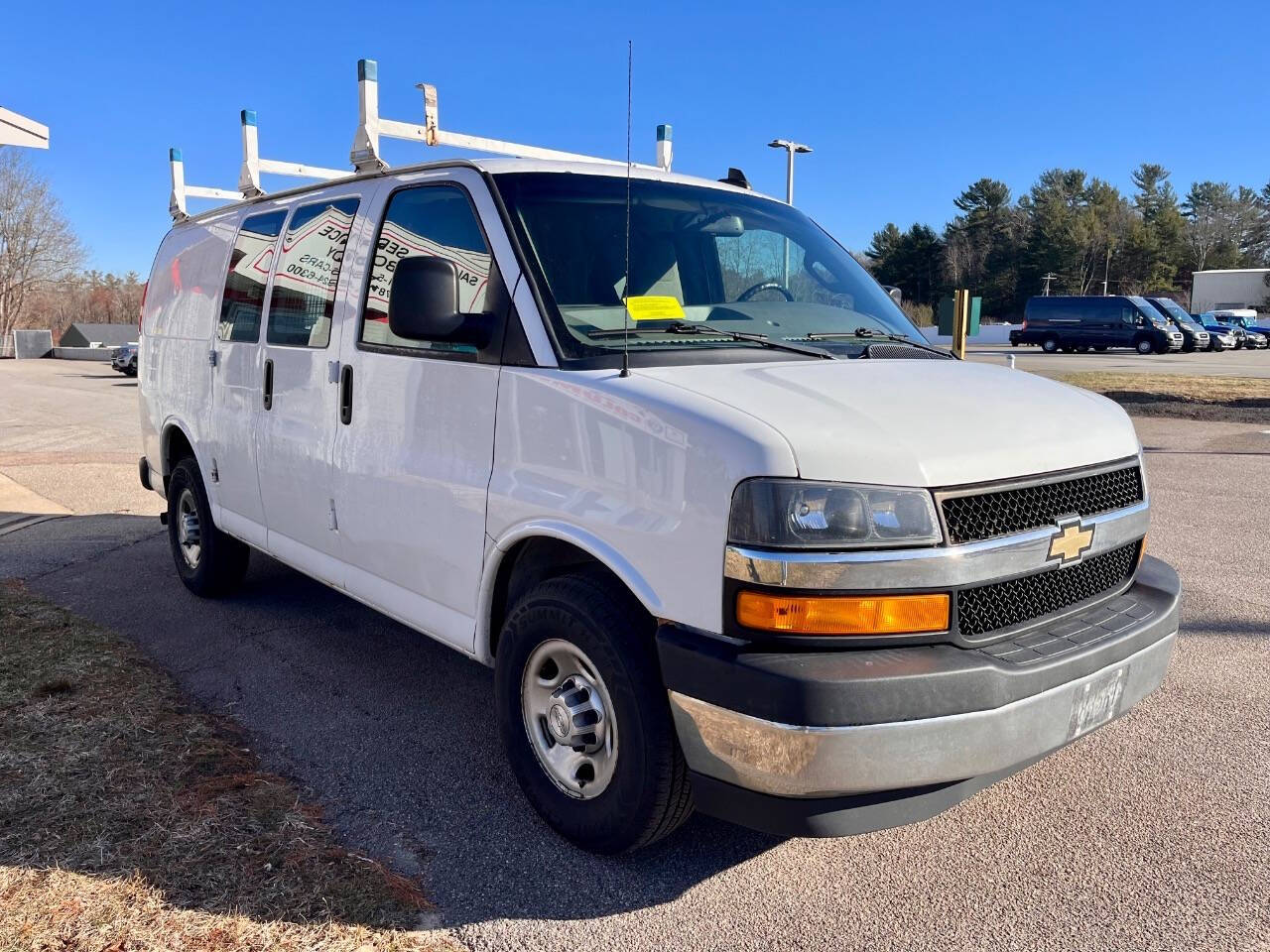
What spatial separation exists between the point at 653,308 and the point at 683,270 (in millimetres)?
567

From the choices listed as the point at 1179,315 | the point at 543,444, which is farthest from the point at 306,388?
the point at 1179,315

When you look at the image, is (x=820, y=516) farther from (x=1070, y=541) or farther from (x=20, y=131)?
(x=20, y=131)

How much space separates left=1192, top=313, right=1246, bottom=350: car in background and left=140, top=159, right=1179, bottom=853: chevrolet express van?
153ft

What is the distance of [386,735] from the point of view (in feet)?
13.5

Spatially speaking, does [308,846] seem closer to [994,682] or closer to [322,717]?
[322,717]

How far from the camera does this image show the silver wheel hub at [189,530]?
6.07 metres

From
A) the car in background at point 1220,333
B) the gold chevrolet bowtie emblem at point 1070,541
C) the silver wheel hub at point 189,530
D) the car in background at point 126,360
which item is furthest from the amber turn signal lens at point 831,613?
the car in background at point 1220,333

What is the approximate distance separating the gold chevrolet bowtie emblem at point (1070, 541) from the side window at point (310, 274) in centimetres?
295

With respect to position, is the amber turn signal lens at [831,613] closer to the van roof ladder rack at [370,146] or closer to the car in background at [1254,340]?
the van roof ladder rack at [370,146]

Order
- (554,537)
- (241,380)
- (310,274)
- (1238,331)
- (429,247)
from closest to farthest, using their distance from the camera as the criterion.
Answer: (554,537) < (429,247) < (310,274) < (241,380) < (1238,331)

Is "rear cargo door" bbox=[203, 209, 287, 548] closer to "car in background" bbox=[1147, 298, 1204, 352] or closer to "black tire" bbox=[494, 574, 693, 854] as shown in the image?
"black tire" bbox=[494, 574, 693, 854]

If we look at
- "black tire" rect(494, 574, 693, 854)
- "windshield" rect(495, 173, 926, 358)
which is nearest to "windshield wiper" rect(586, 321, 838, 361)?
"windshield" rect(495, 173, 926, 358)

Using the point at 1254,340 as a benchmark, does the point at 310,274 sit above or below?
below

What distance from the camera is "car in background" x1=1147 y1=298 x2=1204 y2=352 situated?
4212 centimetres
